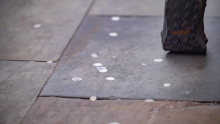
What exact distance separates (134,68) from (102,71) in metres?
0.33

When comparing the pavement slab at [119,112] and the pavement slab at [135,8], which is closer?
the pavement slab at [119,112]

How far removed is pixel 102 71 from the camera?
2609 mm

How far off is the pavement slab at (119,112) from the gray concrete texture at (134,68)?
9cm

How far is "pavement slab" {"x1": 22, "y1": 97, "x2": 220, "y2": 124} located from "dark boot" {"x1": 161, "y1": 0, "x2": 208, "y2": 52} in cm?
81

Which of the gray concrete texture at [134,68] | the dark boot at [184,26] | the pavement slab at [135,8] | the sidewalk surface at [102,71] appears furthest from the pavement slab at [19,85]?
the pavement slab at [135,8]

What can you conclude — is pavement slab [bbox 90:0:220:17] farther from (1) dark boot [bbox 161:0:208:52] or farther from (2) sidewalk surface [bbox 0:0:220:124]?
(1) dark boot [bbox 161:0:208:52]

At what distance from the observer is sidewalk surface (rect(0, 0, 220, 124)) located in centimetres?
205

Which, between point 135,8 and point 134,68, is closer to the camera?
point 134,68

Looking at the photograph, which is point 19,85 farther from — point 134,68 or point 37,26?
point 37,26

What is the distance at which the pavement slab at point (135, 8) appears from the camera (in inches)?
154

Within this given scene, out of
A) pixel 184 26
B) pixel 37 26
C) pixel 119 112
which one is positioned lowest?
pixel 119 112

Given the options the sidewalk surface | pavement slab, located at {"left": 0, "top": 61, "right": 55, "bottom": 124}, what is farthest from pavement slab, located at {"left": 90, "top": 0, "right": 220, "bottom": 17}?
pavement slab, located at {"left": 0, "top": 61, "right": 55, "bottom": 124}

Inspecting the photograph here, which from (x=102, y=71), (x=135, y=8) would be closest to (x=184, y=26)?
(x=102, y=71)

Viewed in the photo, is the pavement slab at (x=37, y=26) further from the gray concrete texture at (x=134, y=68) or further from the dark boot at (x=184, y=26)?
the dark boot at (x=184, y=26)
